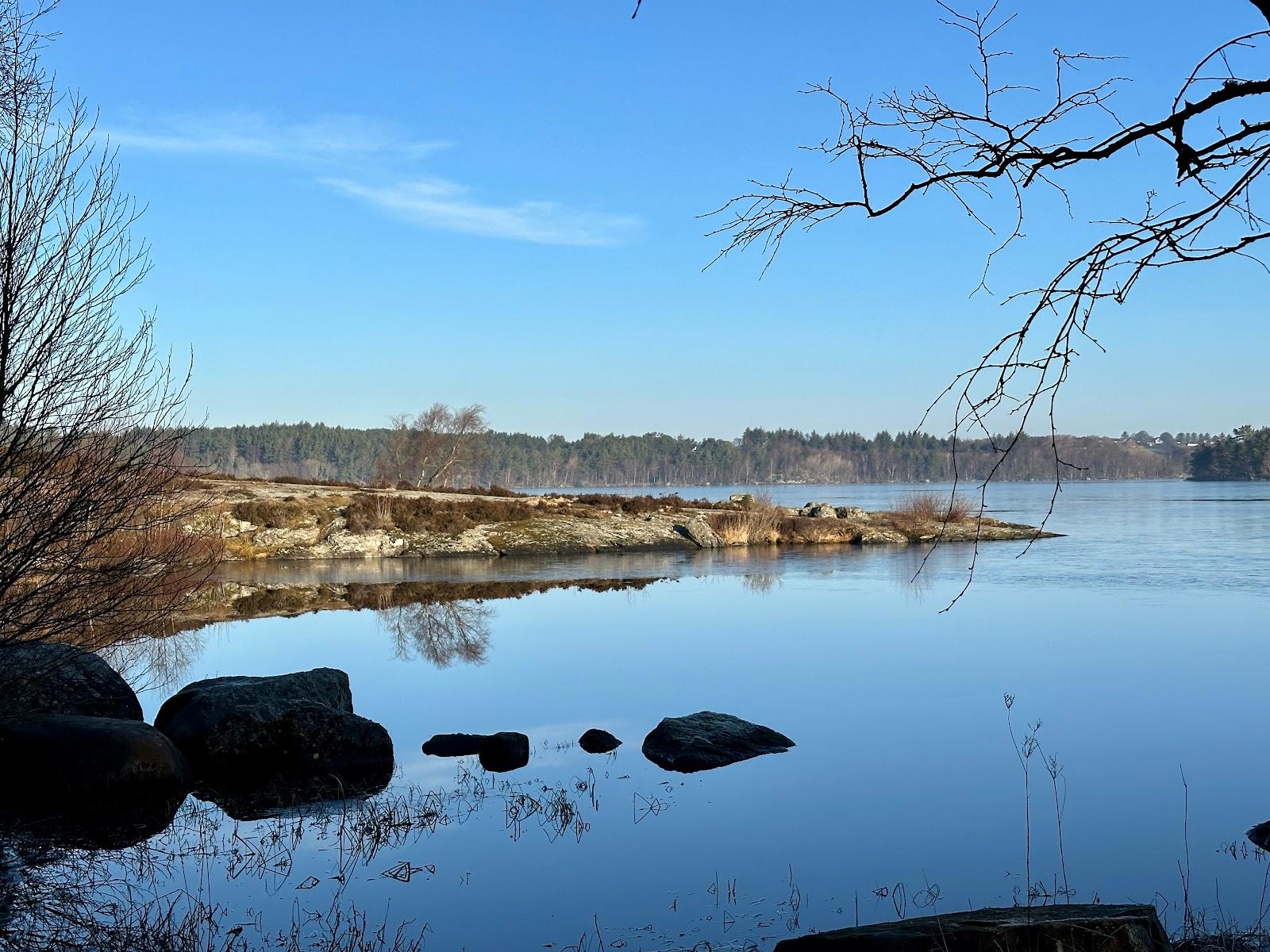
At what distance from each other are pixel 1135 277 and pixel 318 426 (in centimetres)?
17175

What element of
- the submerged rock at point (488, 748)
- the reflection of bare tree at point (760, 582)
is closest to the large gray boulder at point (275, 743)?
the submerged rock at point (488, 748)

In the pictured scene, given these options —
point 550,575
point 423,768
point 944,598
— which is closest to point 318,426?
point 550,575

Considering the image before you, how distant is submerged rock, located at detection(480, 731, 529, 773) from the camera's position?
11.8 meters

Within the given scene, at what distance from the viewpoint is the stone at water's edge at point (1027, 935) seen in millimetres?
5133

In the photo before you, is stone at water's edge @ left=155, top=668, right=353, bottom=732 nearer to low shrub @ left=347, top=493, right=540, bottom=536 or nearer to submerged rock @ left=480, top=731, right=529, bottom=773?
submerged rock @ left=480, top=731, right=529, bottom=773

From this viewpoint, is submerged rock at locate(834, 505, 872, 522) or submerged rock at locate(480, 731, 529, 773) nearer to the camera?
submerged rock at locate(480, 731, 529, 773)

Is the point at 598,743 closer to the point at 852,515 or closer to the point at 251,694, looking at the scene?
the point at 251,694

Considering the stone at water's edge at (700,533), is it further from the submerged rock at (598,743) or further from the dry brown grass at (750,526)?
the submerged rock at (598,743)

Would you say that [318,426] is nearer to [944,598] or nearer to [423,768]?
[944,598]

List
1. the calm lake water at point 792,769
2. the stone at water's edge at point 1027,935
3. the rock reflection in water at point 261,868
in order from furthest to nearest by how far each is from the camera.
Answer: the calm lake water at point 792,769 < the rock reflection in water at point 261,868 < the stone at water's edge at point 1027,935

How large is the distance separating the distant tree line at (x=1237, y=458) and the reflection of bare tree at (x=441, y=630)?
155m

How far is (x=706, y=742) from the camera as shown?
12195mm

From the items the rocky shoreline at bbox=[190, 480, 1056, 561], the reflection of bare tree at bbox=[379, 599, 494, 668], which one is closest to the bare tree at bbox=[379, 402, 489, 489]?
the rocky shoreline at bbox=[190, 480, 1056, 561]

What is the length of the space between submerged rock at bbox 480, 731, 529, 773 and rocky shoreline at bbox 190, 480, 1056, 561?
934 inches
